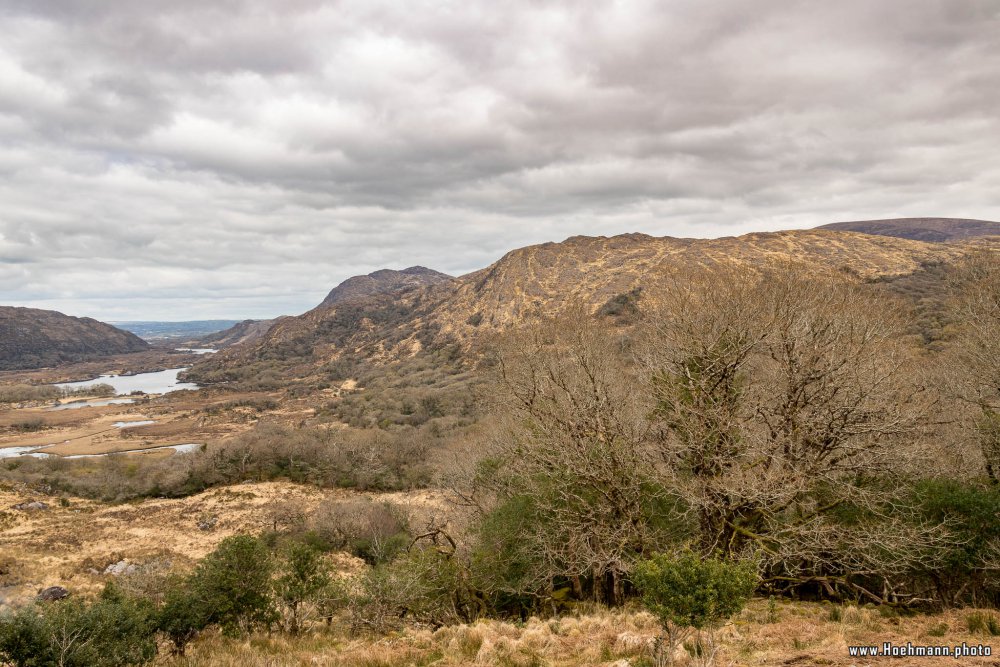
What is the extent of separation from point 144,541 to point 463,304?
14564 centimetres

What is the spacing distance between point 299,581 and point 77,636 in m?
6.46

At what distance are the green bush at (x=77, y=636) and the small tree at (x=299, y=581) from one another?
150 inches

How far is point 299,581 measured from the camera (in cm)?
1633

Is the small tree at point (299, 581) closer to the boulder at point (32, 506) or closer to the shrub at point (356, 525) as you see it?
the shrub at point (356, 525)

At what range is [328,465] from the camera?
6431 cm

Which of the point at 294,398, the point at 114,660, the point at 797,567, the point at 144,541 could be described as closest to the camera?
the point at 114,660

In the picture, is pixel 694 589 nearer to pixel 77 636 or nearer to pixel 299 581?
pixel 77 636

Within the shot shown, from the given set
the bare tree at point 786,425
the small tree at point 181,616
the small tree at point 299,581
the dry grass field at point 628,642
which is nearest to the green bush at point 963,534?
the bare tree at point 786,425

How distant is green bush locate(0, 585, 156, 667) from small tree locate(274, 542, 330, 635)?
381 centimetres

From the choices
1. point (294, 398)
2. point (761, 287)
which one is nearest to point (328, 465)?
point (761, 287)

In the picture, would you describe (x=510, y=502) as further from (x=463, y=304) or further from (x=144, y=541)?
(x=463, y=304)

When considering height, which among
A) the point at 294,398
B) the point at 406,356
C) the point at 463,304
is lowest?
the point at 294,398

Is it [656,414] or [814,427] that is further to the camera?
[656,414]

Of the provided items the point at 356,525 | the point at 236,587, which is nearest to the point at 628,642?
the point at 236,587
